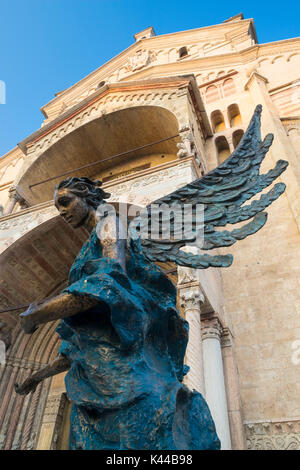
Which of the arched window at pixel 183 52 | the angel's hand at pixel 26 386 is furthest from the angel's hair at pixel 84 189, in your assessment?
the arched window at pixel 183 52

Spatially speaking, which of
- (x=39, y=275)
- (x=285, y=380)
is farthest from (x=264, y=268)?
(x=39, y=275)

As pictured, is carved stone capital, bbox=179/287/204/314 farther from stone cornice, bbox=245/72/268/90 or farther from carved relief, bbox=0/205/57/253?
stone cornice, bbox=245/72/268/90

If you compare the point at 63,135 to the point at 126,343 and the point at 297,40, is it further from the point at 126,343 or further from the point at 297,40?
the point at 126,343

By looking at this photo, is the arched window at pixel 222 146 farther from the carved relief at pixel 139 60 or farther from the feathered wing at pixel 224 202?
the feathered wing at pixel 224 202

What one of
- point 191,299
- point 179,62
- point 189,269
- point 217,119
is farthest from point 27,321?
point 179,62

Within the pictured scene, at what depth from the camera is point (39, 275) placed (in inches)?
370

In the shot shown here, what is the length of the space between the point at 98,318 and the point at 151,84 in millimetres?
10864

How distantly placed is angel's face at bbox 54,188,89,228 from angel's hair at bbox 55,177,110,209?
0.11ft

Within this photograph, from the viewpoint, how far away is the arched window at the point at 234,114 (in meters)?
12.5

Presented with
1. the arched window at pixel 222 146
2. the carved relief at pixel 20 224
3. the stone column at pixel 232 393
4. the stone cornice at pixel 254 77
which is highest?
the stone cornice at pixel 254 77

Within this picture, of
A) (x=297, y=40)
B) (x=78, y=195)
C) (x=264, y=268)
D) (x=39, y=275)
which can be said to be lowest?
(x=78, y=195)

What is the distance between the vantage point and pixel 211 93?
543 inches

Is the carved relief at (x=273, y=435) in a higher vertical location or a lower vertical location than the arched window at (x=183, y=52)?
lower

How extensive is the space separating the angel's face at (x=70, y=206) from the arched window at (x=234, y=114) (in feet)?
38.7
